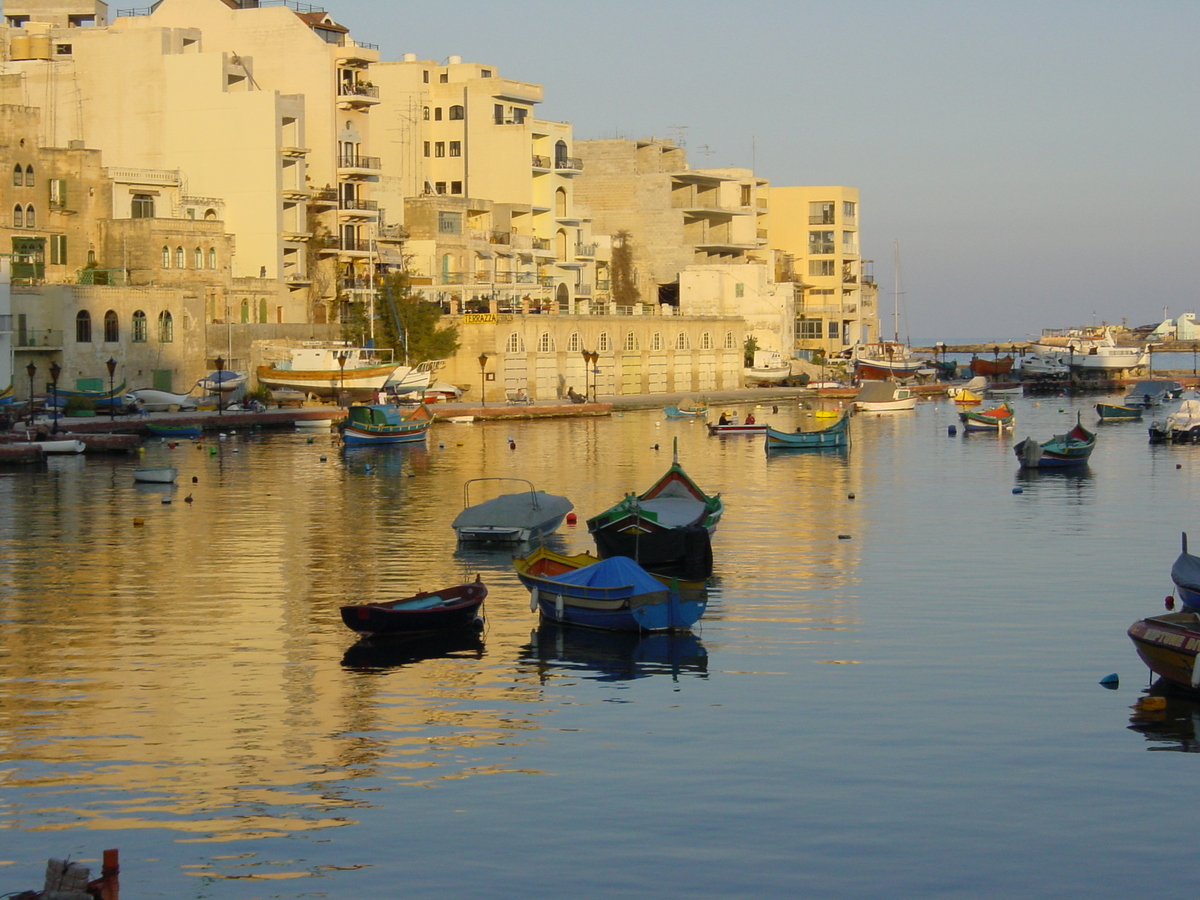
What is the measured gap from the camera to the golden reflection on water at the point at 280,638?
20.8 m

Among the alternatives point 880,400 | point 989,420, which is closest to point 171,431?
point 989,420

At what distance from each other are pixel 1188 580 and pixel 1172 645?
5.44 metres

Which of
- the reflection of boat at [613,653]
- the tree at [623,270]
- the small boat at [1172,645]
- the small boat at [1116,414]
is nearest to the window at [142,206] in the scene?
the tree at [623,270]

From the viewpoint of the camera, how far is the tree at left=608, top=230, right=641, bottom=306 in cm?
13812

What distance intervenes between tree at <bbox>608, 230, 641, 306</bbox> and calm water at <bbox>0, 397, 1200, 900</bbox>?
92.6 metres

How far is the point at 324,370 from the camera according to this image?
92.7 m

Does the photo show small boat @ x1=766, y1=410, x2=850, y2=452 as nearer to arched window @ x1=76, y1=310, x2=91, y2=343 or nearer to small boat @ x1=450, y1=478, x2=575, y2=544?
small boat @ x1=450, y1=478, x2=575, y2=544

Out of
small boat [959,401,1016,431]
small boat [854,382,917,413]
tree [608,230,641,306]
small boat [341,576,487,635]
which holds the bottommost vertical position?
small boat [341,576,487,635]

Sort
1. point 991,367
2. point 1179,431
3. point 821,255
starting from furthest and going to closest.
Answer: point 991,367 → point 821,255 → point 1179,431

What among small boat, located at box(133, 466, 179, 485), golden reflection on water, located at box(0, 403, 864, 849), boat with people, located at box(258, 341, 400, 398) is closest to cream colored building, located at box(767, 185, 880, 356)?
boat with people, located at box(258, 341, 400, 398)

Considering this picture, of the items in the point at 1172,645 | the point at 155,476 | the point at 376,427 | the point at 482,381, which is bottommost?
the point at 1172,645

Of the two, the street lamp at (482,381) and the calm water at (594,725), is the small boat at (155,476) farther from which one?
the street lamp at (482,381)

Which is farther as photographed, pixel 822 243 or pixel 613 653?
pixel 822 243

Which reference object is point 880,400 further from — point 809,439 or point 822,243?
point 822,243
